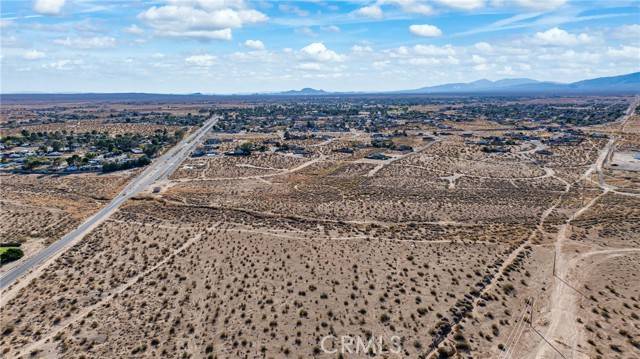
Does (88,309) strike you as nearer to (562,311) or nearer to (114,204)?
(114,204)

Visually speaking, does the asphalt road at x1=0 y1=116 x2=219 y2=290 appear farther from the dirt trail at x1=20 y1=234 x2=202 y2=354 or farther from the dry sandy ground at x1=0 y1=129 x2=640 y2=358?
the dirt trail at x1=20 y1=234 x2=202 y2=354

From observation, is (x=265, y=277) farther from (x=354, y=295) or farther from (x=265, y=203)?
(x=265, y=203)

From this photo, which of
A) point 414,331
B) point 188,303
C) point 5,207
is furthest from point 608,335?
point 5,207

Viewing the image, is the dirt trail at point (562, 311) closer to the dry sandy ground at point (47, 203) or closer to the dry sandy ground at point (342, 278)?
the dry sandy ground at point (342, 278)

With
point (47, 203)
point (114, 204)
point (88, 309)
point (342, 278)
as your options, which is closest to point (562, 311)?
point (342, 278)

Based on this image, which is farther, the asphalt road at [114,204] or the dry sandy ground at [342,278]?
the asphalt road at [114,204]

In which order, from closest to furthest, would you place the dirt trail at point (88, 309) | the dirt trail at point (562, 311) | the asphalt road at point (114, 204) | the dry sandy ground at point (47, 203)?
the dirt trail at point (562, 311)
the dirt trail at point (88, 309)
the asphalt road at point (114, 204)
the dry sandy ground at point (47, 203)

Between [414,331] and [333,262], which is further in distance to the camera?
[333,262]

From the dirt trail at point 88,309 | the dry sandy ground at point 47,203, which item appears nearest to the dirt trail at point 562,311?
the dirt trail at point 88,309
